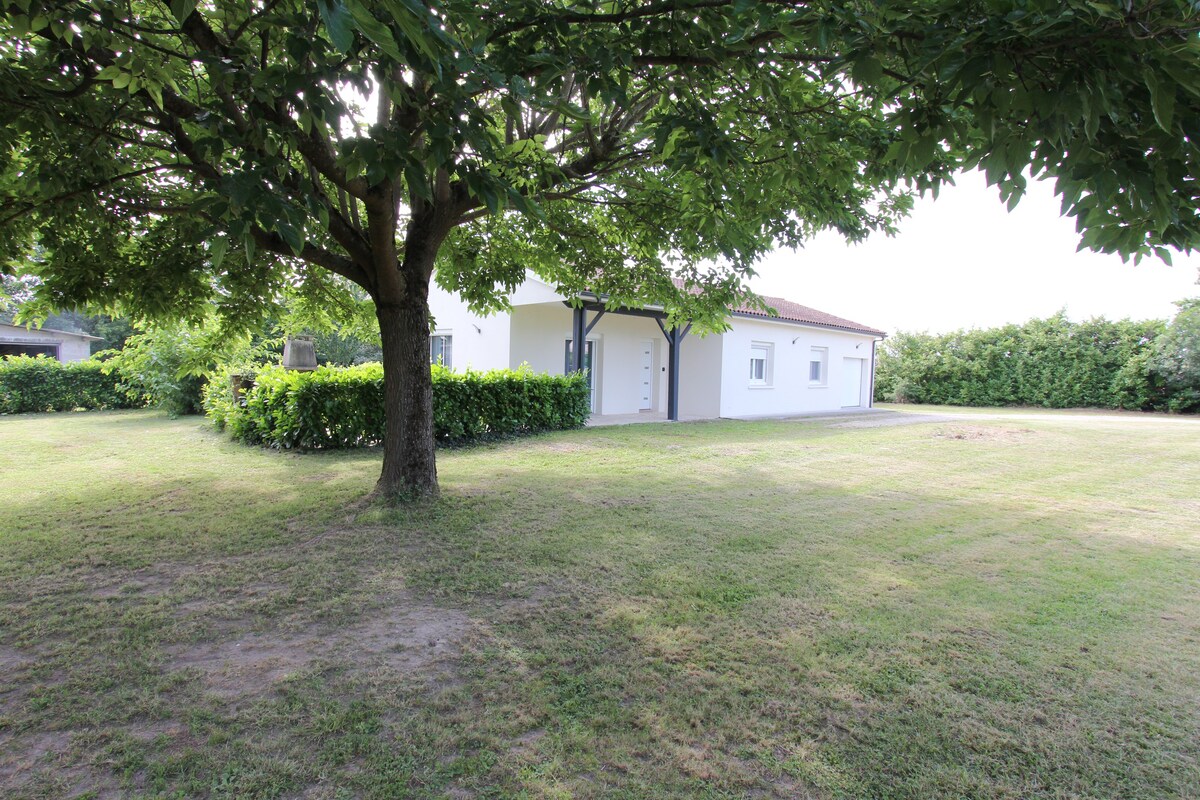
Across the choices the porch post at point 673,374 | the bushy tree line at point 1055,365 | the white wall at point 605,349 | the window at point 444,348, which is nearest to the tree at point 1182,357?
the bushy tree line at point 1055,365

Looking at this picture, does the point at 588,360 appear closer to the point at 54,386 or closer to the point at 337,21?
the point at 337,21

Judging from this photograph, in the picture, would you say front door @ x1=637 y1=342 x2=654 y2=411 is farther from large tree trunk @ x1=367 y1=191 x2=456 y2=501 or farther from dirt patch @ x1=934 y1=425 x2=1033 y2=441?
large tree trunk @ x1=367 y1=191 x2=456 y2=501

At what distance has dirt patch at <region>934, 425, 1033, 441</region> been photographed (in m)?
14.3

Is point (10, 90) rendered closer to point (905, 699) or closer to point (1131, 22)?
point (1131, 22)

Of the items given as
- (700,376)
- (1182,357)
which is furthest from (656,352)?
(1182,357)

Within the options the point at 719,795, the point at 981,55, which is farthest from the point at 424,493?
the point at 981,55

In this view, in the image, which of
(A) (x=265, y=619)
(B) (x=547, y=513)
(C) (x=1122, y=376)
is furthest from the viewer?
(C) (x=1122, y=376)

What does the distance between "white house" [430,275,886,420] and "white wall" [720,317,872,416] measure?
3 centimetres

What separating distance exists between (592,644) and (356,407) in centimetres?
836

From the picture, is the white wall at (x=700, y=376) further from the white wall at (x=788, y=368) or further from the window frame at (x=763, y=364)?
the window frame at (x=763, y=364)

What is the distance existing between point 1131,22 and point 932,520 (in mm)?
5548

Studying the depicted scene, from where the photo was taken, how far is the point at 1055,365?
87.5ft

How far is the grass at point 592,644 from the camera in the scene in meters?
2.44

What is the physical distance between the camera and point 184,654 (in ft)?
11.0
